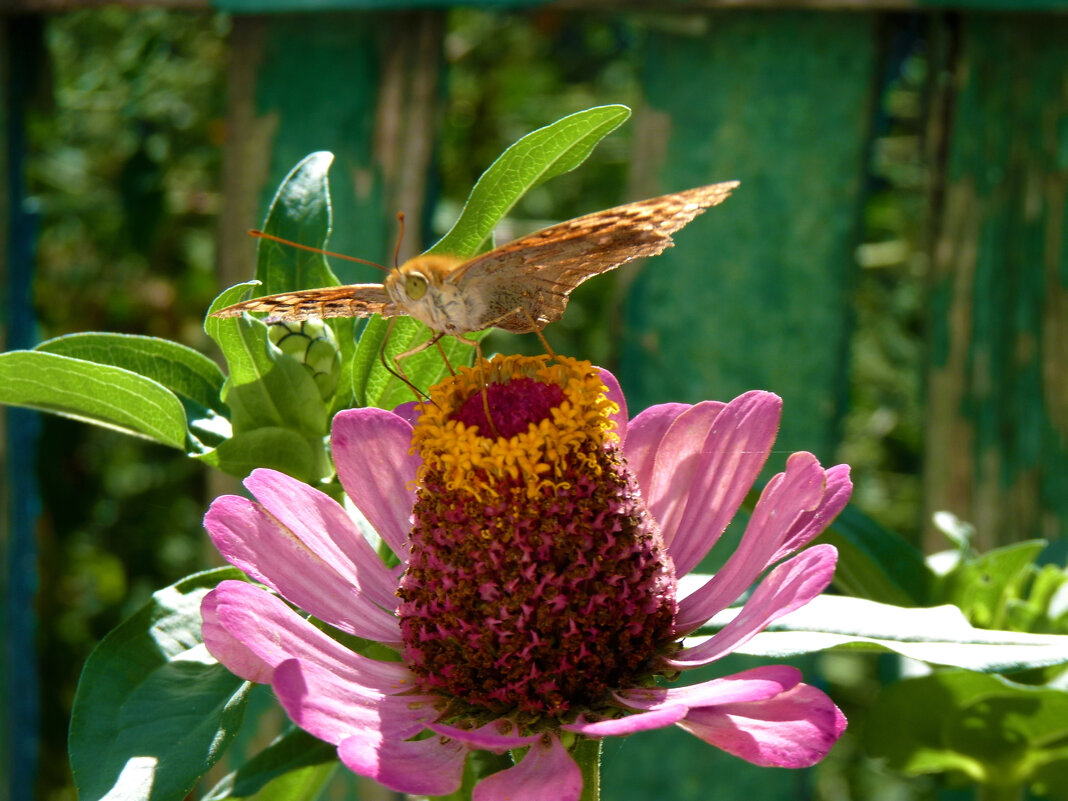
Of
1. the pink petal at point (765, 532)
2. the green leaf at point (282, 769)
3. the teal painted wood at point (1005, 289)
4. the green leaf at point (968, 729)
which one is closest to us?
the pink petal at point (765, 532)

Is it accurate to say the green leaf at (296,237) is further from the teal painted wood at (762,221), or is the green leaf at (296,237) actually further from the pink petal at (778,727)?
the teal painted wood at (762,221)

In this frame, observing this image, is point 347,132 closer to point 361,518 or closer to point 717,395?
point 717,395

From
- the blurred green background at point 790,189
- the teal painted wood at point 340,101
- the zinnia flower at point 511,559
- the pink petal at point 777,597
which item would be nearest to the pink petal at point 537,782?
the zinnia flower at point 511,559

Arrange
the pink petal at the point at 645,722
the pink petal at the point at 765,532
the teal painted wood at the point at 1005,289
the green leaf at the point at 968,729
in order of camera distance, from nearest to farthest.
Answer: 1. the pink petal at the point at 645,722
2. the pink petal at the point at 765,532
3. the green leaf at the point at 968,729
4. the teal painted wood at the point at 1005,289

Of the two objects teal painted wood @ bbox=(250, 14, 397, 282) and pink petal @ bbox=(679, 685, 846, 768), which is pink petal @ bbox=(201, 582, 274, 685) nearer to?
pink petal @ bbox=(679, 685, 846, 768)

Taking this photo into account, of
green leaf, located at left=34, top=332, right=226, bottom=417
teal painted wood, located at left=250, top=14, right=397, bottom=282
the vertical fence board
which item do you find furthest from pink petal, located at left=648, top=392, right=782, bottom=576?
teal painted wood, located at left=250, top=14, right=397, bottom=282

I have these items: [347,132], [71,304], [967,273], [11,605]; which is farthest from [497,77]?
[11,605]
